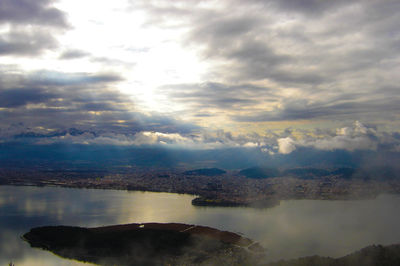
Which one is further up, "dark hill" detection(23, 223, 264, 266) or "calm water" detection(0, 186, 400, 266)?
"dark hill" detection(23, 223, 264, 266)

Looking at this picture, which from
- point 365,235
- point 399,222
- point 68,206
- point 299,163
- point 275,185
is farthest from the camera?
point 299,163

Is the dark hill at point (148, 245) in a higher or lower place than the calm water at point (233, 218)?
higher

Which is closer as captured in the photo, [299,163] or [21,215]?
[21,215]

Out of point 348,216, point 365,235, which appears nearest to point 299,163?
point 348,216

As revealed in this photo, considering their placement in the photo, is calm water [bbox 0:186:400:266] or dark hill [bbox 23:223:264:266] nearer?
dark hill [bbox 23:223:264:266]

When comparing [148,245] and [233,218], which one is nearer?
[148,245]

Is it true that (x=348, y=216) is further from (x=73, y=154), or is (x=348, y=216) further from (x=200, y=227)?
(x=73, y=154)

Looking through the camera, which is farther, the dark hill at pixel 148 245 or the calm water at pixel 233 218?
the calm water at pixel 233 218

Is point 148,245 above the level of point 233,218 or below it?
above
